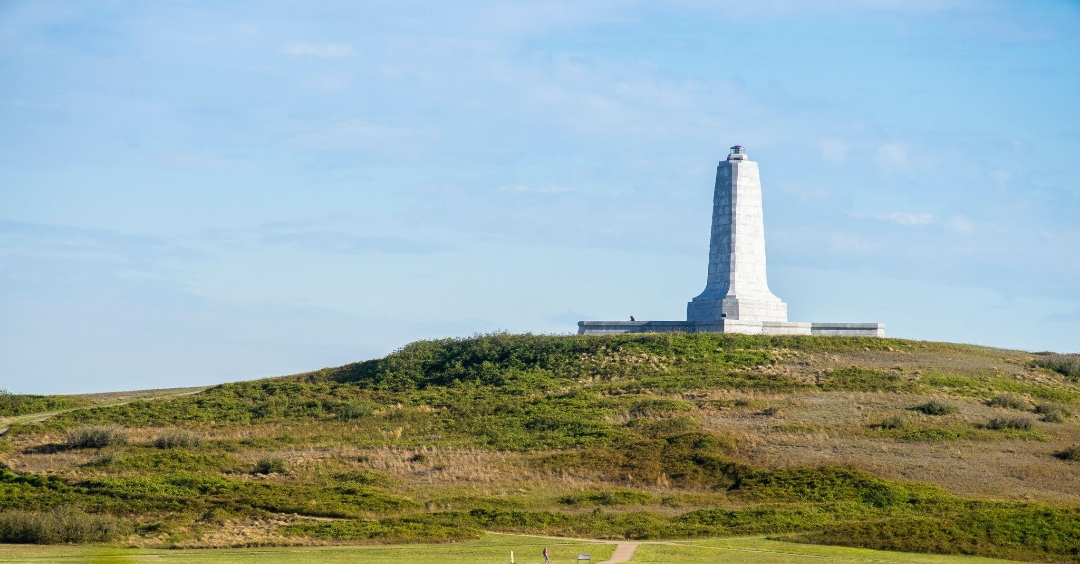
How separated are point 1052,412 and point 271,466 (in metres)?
28.9

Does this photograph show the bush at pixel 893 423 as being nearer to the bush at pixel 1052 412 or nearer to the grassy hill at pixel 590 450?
the grassy hill at pixel 590 450

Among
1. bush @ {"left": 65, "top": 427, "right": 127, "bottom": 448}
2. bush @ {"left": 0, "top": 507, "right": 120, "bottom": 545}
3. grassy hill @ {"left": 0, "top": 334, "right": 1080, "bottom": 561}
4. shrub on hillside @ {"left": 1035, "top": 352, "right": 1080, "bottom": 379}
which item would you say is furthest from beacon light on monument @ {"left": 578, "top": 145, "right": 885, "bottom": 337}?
bush @ {"left": 0, "top": 507, "right": 120, "bottom": 545}

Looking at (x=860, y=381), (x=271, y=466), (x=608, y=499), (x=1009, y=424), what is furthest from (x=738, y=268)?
(x=271, y=466)

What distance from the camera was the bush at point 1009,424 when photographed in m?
44.2

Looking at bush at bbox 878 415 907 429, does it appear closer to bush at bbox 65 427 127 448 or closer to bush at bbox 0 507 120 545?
bush at bbox 0 507 120 545

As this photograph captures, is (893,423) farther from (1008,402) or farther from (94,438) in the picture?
(94,438)

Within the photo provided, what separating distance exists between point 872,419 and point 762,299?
15358 millimetres

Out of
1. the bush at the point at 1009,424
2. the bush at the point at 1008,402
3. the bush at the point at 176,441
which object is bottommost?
the bush at the point at 176,441

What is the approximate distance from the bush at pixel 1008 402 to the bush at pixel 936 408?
2744mm

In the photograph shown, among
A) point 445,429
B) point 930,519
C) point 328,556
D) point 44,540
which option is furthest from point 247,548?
point 445,429

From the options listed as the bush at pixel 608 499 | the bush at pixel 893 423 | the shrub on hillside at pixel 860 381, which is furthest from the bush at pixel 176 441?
the shrub on hillside at pixel 860 381

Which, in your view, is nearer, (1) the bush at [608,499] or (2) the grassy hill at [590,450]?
(2) the grassy hill at [590,450]

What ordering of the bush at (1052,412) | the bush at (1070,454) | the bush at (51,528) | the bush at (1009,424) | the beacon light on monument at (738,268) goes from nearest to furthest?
1. the bush at (51,528)
2. the bush at (1070,454)
3. the bush at (1009,424)
4. the bush at (1052,412)
5. the beacon light on monument at (738,268)

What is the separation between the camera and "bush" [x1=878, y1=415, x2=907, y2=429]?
4403cm
